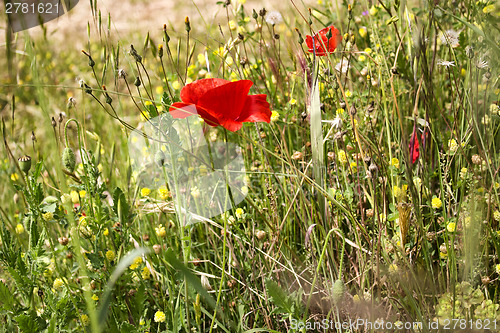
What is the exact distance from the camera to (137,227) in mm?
1340

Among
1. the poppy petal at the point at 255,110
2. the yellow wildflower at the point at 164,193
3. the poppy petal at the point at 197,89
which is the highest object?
the poppy petal at the point at 197,89

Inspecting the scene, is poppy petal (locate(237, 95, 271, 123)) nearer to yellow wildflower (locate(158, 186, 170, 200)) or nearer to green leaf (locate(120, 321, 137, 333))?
yellow wildflower (locate(158, 186, 170, 200))

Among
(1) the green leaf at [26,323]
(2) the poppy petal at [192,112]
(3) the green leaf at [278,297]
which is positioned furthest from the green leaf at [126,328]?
(2) the poppy petal at [192,112]

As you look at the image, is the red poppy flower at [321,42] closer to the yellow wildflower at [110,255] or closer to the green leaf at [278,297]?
the green leaf at [278,297]

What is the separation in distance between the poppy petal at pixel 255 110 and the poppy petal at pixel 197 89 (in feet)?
0.22

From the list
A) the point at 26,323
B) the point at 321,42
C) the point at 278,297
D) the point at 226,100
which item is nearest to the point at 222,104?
the point at 226,100

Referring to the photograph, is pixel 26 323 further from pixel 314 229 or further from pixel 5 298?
pixel 314 229

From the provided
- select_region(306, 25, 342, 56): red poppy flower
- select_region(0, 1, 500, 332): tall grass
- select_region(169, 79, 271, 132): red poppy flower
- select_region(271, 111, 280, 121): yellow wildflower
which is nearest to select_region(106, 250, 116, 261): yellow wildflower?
select_region(0, 1, 500, 332): tall grass

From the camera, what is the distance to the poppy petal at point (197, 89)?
889 mm

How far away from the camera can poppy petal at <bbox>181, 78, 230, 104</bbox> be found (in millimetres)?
889

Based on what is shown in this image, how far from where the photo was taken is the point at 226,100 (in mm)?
899

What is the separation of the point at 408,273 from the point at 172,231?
0.64m

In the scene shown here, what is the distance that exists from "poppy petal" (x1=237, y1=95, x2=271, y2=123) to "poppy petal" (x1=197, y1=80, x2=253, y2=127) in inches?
0.5

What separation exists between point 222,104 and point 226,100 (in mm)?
13
